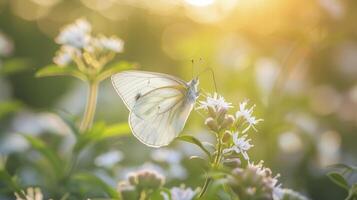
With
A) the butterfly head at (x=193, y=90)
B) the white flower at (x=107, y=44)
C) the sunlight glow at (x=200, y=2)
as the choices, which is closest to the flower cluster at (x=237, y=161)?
the butterfly head at (x=193, y=90)

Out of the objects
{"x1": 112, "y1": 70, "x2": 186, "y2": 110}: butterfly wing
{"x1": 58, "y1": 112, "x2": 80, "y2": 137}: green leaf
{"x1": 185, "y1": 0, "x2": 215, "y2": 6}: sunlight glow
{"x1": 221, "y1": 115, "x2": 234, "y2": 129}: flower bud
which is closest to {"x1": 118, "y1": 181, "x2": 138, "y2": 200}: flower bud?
{"x1": 221, "y1": 115, "x2": 234, "y2": 129}: flower bud

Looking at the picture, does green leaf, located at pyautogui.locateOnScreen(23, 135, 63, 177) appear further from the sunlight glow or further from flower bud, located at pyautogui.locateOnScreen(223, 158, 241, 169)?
the sunlight glow

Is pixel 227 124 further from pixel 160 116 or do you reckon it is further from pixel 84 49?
pixel 84 49

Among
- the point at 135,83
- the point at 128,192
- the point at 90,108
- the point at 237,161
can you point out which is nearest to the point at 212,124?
the point at 237,161

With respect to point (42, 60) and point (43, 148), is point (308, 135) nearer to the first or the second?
point (43, 148)

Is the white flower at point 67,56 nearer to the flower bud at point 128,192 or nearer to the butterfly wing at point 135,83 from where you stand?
the butterfly wing at point 135,83

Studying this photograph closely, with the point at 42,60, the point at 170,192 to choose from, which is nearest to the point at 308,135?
the point at 170,192
